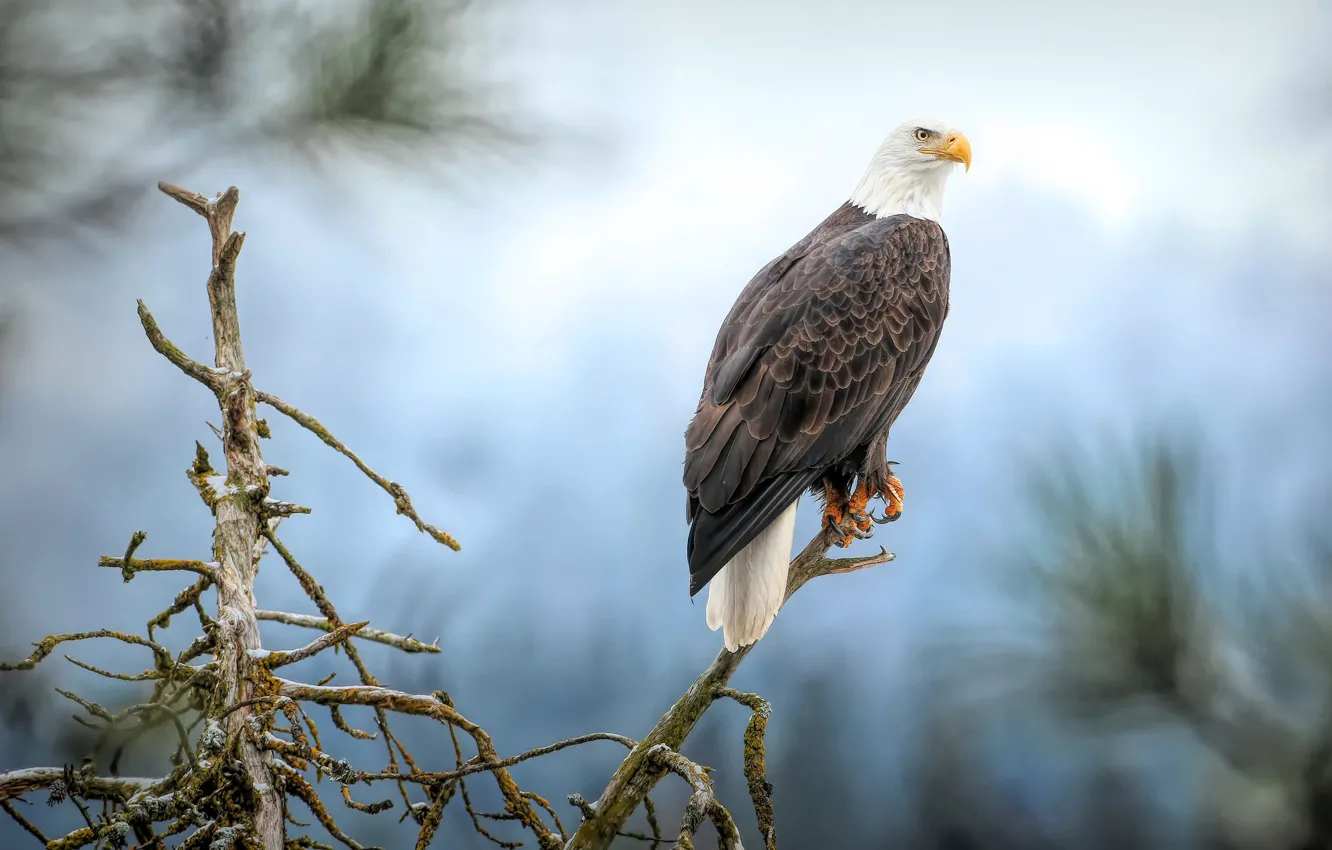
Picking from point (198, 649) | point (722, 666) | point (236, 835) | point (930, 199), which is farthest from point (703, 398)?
point (236, 835)

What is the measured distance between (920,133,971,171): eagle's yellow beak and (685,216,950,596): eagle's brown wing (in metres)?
0.29

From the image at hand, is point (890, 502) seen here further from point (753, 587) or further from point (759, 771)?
point (759, 771)

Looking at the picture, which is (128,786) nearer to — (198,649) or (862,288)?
(198,649)

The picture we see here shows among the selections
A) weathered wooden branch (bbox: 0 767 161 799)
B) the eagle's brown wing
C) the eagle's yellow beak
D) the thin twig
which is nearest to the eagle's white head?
the eagle's yellow beak

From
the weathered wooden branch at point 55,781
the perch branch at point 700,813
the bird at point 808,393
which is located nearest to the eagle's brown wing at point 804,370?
the bird at point 808,393

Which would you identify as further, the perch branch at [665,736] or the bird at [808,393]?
the bird at [808,393]

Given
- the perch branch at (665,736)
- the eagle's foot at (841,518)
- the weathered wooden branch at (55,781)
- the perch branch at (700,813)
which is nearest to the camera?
the perch branch at (700,813)

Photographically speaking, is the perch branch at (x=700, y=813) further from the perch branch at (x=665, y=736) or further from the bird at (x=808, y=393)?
the bird at (x=808, y=393)

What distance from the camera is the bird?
2.48m

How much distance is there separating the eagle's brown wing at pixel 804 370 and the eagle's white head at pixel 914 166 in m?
0.19

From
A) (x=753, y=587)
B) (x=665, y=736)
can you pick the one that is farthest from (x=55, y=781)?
(x=753, y=587)

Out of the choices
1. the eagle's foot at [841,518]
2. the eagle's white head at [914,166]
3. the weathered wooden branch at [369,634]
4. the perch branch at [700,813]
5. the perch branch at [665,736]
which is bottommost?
the perch branch at [700,813]

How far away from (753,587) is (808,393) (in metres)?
0.51

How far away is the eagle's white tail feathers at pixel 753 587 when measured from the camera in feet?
8.01
